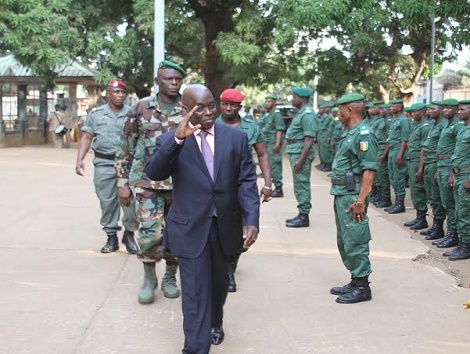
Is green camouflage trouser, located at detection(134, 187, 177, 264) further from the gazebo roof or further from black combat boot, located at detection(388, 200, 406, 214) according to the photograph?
the gazebo roof

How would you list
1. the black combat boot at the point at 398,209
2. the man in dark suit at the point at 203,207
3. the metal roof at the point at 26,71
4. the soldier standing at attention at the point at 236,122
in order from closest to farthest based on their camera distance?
the man in dark suit at the point at 203,207 < the soldier standing at attention at the point at 236,122 < the black combat boot at the point at 398,209 < the metal roof at the point at 26,71

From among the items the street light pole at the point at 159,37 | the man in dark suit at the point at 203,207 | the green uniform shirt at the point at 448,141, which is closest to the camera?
the man in dark suit at the point at 203,207

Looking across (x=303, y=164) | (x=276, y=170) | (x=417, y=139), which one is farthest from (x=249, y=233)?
(x=276, y=170)

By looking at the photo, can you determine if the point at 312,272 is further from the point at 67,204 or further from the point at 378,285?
the point at 67,204

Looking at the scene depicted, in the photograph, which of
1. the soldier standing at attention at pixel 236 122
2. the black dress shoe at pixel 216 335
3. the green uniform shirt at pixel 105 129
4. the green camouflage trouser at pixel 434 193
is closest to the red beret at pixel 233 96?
the soldier standing at attention at pixel 236 122

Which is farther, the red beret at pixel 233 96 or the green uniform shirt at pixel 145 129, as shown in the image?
the red beret at pixel 233 96

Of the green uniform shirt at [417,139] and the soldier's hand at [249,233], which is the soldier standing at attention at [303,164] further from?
the soldier's hand at [249,233]

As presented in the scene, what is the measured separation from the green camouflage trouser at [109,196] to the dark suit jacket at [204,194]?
9.75 ft

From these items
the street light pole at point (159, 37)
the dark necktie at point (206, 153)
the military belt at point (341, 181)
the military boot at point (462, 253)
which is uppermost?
the street light pole at point (159, 37)

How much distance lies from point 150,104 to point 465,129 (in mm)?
3736

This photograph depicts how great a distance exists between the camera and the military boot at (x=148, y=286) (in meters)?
5.10

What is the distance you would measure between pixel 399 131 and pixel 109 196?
17.4ft

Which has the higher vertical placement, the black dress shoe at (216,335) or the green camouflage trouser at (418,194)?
the green camouflage trouser at (418,194)

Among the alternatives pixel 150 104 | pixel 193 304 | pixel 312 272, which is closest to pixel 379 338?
pixel 193 304
